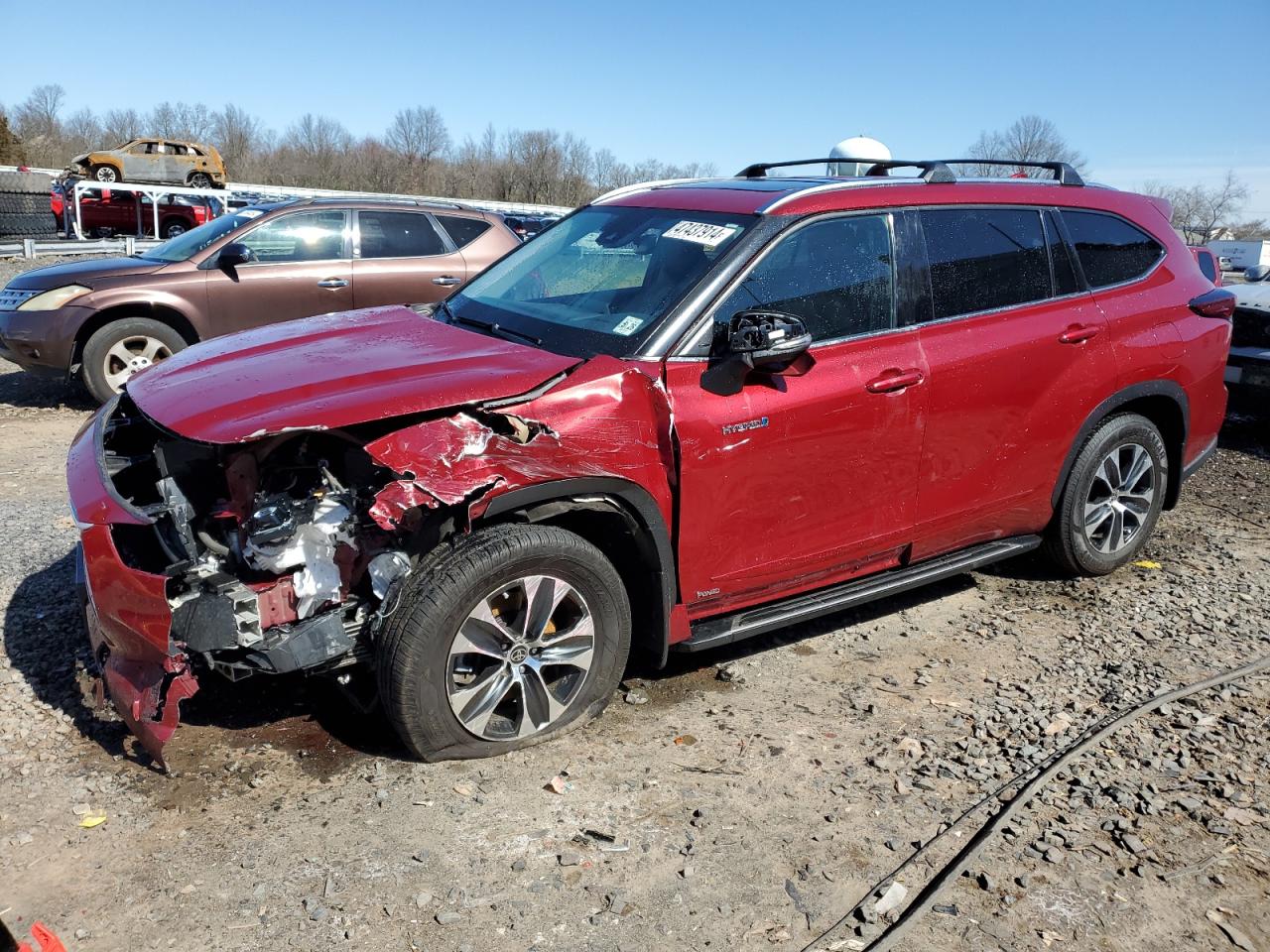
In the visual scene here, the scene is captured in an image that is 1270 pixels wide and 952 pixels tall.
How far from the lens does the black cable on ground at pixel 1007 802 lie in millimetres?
2818

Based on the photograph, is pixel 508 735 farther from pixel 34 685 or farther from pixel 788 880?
pixel 34 685

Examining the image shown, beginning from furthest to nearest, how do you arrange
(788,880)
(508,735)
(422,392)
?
(508,735) < (422,392) < (788,880)

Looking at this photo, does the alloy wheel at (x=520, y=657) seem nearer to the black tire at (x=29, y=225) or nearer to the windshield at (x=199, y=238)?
the windshield at (x=199, y=238)

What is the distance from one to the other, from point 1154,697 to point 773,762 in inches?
68.4

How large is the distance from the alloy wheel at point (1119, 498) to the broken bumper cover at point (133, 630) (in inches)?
164

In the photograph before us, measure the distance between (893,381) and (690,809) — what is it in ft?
6.05

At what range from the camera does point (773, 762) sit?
12.0ft

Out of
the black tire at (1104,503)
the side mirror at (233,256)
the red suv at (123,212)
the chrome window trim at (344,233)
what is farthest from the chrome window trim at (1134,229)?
the red suv at (123,212)

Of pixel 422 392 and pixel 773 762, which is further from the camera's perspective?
pixel 773 762

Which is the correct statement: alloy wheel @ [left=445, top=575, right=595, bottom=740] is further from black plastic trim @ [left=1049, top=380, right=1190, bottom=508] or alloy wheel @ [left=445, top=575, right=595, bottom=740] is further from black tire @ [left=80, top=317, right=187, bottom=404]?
black tire @ [left=80, top=317, right=187, bottom=404]

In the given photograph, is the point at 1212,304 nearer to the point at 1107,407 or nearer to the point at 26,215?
the point at 1107,407

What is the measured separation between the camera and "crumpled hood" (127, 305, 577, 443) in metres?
3.17

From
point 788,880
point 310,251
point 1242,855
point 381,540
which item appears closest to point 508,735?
point 381,540

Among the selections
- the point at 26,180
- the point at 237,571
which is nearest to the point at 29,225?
the point at 26,180
